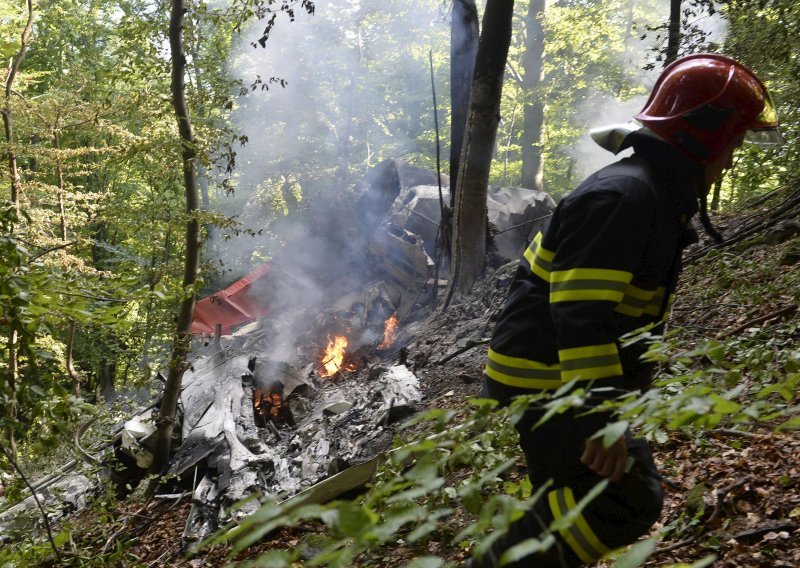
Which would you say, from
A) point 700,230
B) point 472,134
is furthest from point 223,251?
point 700,230

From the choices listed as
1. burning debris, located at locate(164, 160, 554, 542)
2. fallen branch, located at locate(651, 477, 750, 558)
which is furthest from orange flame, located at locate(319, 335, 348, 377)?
fallen branch, located at locate(651, 477, 750, 558)

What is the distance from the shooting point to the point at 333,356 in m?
13.4

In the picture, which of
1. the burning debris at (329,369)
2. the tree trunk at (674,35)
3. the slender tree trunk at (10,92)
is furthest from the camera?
the slender tree trunk at (10,92)

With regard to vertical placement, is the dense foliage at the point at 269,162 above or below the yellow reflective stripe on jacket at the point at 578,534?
above

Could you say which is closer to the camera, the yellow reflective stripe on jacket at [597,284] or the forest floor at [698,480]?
the yellow reflective stripe on jacket at [597,284]

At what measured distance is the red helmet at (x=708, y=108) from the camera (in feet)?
7.59

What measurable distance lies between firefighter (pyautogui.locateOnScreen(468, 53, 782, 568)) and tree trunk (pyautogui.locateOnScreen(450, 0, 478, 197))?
8502 mm

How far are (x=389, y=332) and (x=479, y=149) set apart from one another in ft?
18.2

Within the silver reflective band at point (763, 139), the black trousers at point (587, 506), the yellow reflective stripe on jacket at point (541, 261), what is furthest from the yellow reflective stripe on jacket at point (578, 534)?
the silver reflective band at point (763, 139)

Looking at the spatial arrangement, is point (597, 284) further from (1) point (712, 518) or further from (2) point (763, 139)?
(2) point (763, 139)

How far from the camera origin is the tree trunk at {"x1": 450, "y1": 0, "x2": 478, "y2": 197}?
1109 centimetres

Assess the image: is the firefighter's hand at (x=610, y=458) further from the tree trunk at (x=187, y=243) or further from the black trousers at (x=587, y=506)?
the tree trunk at (x=187, y=243)

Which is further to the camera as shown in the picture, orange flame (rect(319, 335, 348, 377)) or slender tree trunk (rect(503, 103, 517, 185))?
slender tree trunk (rect(503, 103, 517, 185))

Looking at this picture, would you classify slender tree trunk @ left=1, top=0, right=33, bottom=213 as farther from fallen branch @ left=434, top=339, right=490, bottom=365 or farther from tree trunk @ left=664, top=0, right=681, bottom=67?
tree trunk @ left=664, top=0, right=681, bottom=67
